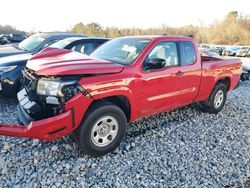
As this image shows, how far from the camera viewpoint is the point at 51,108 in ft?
12.5

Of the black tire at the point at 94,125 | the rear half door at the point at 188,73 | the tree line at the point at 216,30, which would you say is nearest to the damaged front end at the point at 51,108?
the black tire at the point at 94,125

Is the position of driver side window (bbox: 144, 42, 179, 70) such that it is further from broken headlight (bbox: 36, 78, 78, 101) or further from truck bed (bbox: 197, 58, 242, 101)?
broken headlight (bbox: 36, 78, 78, 101)

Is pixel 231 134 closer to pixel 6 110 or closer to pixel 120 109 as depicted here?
pixel 120 109

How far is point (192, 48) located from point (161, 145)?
2.14 meters

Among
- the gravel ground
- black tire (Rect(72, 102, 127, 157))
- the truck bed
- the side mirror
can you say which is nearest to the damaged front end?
black tire (Rect(72, 102, 127, 157))

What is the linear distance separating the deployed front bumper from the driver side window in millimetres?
1457

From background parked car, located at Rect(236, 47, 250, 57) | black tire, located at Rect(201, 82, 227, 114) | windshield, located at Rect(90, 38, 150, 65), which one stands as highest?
windshield, located at Rect(90, 38, 150, 65)

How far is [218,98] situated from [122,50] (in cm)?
287

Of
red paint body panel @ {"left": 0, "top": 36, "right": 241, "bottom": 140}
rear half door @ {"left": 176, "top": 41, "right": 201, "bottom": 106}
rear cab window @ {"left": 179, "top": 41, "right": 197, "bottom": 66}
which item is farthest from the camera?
rear cab window @ {"left": 179, "top": 41, "right": 197, "bottom": 66}

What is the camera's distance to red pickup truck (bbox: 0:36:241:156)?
370cm

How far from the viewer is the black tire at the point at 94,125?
387 cm

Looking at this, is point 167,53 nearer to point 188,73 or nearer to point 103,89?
point 188,73

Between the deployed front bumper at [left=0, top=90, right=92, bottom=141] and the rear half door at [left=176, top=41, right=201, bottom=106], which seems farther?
the rear half door at [left=176, top=41, right=201, bottom=106]

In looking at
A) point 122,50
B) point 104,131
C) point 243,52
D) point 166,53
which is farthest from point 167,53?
point 243,52
